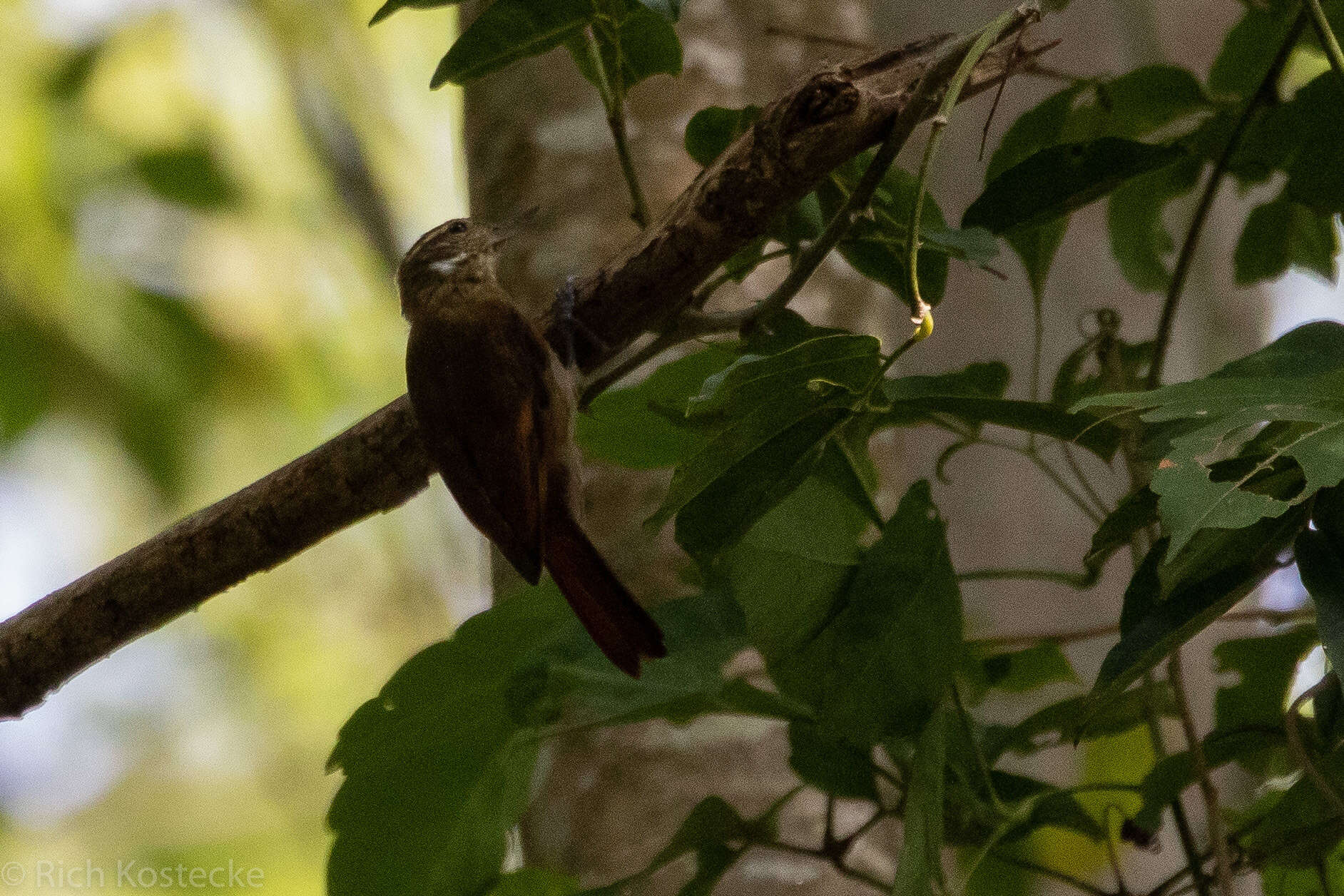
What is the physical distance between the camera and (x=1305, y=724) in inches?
52.9

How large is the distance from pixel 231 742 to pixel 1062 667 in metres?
5.77

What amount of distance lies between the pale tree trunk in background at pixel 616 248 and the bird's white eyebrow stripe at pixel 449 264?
0.46ft

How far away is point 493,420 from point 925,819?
0.85 metres

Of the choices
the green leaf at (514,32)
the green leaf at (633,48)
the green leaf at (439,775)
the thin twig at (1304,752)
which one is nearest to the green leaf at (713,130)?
the green leaf at (633,48)

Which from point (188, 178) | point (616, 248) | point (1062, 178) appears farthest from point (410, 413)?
point (188, 178)

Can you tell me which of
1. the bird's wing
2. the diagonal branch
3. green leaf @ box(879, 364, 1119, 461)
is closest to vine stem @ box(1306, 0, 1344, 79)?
the diagonal branch

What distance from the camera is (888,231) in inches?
47.8

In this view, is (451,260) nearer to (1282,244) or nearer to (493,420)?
(493,420)

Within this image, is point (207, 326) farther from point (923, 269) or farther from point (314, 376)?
point (923, 269)

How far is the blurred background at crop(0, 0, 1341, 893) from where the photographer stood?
2.23 metres

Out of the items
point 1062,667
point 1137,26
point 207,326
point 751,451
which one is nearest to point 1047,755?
point 1062,667

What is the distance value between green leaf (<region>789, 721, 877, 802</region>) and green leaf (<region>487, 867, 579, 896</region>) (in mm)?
295

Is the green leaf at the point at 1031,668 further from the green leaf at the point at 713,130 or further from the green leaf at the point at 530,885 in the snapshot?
the green leaf at the point at 713,130

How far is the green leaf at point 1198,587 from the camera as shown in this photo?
0.87 meters
